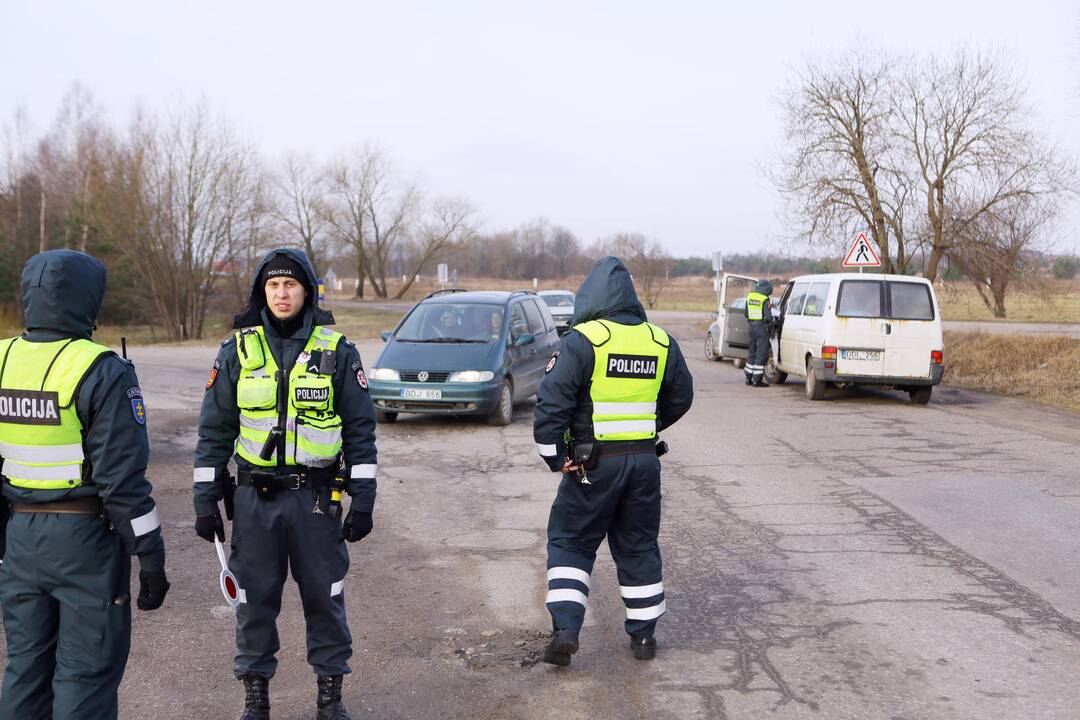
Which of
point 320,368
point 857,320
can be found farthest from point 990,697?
point 857,320

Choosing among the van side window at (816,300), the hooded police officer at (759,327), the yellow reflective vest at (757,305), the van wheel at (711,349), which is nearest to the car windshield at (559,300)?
the van wheel at (711,349)

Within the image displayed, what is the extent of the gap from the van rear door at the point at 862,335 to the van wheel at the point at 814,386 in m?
0.44

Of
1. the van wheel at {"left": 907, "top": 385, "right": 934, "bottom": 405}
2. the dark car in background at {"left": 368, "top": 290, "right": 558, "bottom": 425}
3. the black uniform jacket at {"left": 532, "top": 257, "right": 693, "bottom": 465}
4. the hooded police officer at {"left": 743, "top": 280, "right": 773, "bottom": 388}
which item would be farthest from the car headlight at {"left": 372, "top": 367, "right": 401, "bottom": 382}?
the van wheel at {"left": 907, "top": 385, "right": 934, "bottom": 405}

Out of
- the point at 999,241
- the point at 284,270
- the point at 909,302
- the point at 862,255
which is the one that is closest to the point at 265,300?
the point at 284,270

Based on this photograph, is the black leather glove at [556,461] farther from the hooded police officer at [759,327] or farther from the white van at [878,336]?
the hooded police officer at [759,327]

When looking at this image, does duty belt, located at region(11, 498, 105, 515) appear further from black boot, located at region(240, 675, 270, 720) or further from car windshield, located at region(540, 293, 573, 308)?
car windshield, located at region(540, 293, 573, 308)

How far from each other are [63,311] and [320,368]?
0.91m

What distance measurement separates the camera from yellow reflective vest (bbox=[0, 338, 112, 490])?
3.18 m

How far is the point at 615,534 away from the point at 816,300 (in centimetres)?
1095

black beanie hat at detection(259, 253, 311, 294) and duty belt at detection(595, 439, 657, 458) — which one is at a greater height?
black beanie hat at detection(259, 253, 311, 294)

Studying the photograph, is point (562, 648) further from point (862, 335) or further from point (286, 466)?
point (862, 335)

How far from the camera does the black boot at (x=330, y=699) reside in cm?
379

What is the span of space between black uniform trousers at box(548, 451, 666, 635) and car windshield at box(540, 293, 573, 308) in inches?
943

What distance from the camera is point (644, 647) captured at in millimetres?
4570
